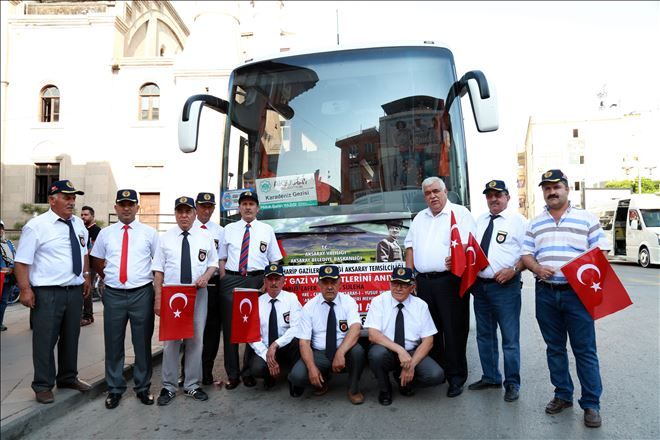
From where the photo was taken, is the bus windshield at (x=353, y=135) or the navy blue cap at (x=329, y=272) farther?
the bus windshield at (x=353, y=135)

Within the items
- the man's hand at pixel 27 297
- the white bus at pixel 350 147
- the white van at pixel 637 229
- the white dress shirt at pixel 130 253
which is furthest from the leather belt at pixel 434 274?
the white van at pixel 637 229

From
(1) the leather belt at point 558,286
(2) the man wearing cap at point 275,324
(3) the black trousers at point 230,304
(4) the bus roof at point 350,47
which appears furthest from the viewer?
(4) the bus roof at point 350,47

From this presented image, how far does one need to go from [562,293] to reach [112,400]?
4133 mm

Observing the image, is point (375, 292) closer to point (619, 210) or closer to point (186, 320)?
point (186, 320)

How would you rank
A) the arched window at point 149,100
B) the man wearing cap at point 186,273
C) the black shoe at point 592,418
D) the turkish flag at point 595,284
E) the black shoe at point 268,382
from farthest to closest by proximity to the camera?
the arched window at point 149,100 < the black shoe at point 268,382 < the man wearing cap at point 186,273 < the turkish flag at point 595,284 < the black shoe at point 592,418

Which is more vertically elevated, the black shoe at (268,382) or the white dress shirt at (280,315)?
the white dress shirt at (280,315)

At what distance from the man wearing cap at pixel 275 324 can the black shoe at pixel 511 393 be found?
2.00 meters

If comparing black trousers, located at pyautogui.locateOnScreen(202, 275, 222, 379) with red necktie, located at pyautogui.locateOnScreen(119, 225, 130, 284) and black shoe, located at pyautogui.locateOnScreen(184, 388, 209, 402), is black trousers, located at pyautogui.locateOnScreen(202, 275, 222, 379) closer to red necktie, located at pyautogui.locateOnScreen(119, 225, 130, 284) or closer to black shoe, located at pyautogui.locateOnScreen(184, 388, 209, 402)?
black shoe, located at pyautogui.locateOnScreen(184, 388, 209, 402)

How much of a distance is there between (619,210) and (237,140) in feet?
70.2

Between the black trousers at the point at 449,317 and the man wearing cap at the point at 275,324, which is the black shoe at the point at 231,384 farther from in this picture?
the black trousers at the point at 449,317

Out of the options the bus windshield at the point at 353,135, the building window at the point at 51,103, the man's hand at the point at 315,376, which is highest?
the building window at the point at 51,103

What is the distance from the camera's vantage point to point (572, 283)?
13.7ft

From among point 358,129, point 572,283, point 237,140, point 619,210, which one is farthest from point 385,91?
point 619,210

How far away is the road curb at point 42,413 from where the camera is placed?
3.91 m
